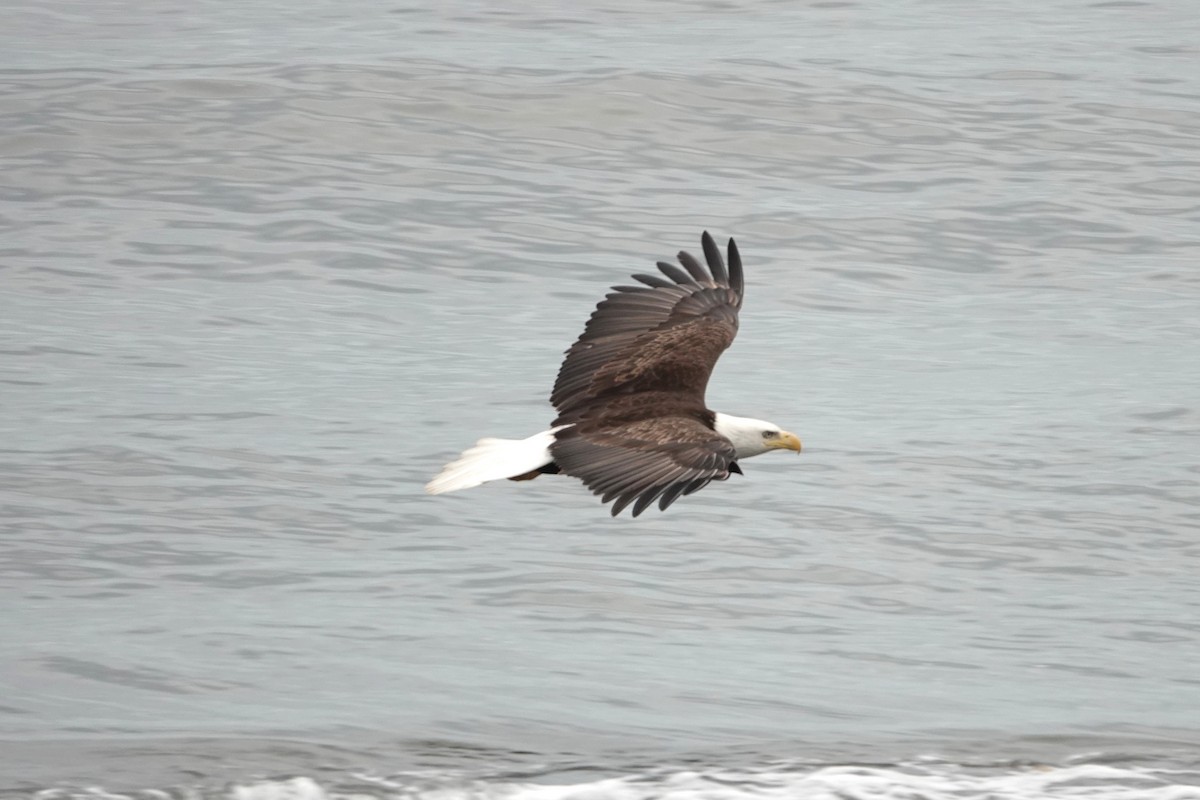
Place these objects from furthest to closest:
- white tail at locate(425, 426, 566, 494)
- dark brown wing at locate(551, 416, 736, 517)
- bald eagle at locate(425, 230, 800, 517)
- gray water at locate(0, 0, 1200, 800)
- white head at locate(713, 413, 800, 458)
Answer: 1. gray water at locate(0, 0, 1200, 800)
2. white head at locate(713, 413, 800, 458)
3. white tail at locate(425, 426, 566, 494)
4. bald eagle at locate(425, 230, 800, 517)
5. dark brown wing at locate(551, 416, 736, 517)

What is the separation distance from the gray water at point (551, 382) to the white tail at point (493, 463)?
129 cm

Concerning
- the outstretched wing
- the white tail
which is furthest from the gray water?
the outstretched wing

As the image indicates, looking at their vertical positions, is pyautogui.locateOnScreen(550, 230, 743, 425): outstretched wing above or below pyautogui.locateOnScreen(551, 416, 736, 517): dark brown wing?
above

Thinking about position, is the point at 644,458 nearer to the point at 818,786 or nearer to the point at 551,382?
the point at 818,786

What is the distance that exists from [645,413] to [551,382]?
5.87m

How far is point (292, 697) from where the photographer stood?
9711mm

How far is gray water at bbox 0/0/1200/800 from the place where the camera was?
9.63 m

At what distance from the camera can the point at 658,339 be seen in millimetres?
9359

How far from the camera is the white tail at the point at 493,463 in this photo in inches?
325

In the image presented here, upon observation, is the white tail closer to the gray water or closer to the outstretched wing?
the outstretched wing

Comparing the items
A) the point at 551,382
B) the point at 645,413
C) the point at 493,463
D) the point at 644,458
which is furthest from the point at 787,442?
the point at 551,382

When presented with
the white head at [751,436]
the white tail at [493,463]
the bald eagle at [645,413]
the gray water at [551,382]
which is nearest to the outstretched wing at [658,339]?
the bald eagle at [645,413]

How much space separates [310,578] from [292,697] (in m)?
1.85

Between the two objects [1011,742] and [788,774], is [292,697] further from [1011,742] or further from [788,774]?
[1011,742]
